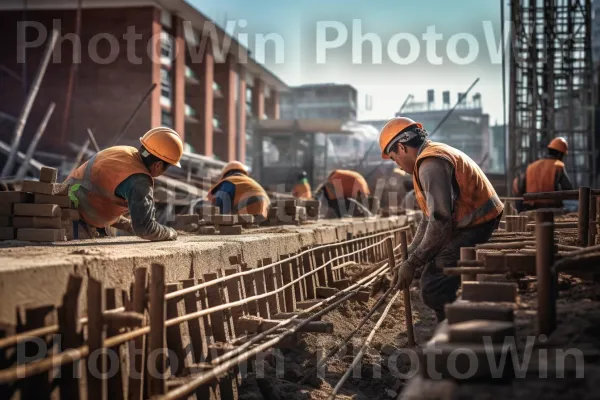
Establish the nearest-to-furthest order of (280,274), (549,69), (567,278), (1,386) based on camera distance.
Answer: (1,386), (567,278), (280,274), (549,69)

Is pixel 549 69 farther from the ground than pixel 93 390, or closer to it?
farther from the ground

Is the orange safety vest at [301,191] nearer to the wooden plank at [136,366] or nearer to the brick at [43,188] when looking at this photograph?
the brick at [43,188]

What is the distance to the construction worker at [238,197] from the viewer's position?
878 centimetres

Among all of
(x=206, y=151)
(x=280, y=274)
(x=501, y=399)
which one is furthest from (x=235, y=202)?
(x=206, y=151)

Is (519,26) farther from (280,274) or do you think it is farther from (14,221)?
(14,221)

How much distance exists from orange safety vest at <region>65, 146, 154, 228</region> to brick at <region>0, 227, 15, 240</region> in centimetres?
68

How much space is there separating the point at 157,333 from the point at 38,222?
2481mm

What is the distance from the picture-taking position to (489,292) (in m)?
3.72

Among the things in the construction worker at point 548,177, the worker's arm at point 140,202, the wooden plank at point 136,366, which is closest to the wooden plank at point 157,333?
the wooden plank at point 136,366

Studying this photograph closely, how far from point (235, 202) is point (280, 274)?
2687mm

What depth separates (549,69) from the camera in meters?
18.6

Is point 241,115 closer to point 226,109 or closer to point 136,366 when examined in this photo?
point 226,109

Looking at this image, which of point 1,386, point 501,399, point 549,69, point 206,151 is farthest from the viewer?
point 206,151

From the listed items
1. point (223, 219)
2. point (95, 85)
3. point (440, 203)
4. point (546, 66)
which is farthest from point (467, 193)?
point (95, 85)
